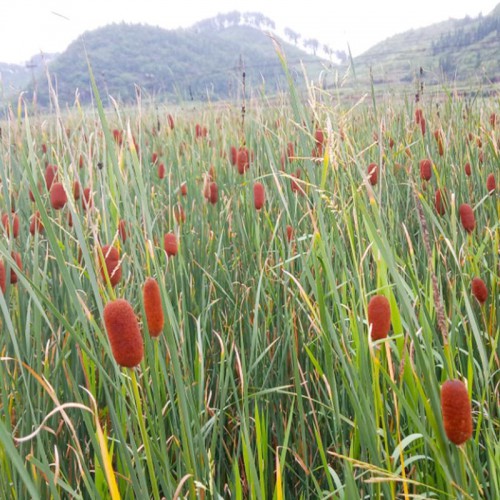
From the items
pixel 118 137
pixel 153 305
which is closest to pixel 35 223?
pixel 153 305

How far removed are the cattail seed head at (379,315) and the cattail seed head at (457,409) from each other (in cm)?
16

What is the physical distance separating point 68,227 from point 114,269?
0.93 m

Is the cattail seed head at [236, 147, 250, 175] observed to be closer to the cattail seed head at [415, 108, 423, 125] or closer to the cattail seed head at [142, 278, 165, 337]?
the cattail seed head at [415, 108, 423, 125]

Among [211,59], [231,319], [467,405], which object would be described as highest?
[211,59]

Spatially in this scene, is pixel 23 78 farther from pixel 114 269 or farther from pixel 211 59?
pixel 114 269

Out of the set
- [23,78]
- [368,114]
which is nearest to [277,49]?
[368,114]

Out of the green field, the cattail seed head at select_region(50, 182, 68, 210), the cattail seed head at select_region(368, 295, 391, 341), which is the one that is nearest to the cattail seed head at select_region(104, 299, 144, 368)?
the green field

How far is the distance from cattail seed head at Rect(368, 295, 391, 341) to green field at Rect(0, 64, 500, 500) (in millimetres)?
59

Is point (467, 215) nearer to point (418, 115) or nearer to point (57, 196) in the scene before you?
point (57, 196)

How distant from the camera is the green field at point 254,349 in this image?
0.80m

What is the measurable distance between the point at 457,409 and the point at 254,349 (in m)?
0.88

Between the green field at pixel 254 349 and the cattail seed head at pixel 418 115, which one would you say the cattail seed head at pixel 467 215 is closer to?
the green field at pixel 254 349

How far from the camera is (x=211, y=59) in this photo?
2997 inches

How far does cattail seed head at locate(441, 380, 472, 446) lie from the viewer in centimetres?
58
